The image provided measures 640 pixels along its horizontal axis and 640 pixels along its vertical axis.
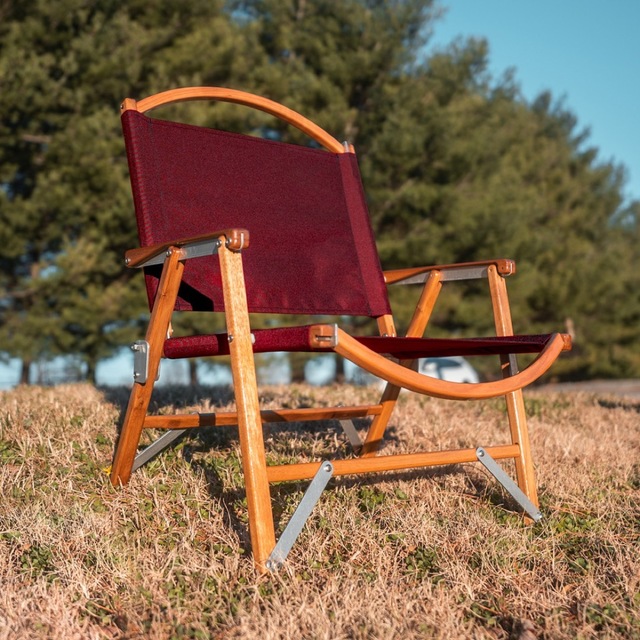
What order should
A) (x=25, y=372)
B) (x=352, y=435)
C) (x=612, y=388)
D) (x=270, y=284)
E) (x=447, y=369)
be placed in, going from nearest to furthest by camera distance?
(x=270, y=284)
(x=352, y=435)
(x=447, y=369)
(x=25, y=372)
(x=612, y=388)

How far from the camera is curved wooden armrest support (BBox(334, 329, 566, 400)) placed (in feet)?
5.89

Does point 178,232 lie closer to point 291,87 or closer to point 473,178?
point 291,87

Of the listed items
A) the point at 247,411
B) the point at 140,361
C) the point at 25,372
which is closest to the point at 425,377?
the point at 247,411

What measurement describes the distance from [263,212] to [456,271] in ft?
2.05

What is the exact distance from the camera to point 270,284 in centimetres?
256

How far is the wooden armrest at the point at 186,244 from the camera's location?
1.80 m

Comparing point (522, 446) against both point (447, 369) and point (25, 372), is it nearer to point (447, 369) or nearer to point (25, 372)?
point (447, 369)

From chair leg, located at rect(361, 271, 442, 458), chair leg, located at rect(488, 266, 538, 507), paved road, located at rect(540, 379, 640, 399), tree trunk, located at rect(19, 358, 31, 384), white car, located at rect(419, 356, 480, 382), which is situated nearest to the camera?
chair leg, located at rect(488, 266, 538, 507)

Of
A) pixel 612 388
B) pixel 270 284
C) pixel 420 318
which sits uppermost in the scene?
pixel 270 284

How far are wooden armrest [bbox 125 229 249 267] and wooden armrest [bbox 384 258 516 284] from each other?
0.82 metres

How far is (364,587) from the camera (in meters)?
1.85

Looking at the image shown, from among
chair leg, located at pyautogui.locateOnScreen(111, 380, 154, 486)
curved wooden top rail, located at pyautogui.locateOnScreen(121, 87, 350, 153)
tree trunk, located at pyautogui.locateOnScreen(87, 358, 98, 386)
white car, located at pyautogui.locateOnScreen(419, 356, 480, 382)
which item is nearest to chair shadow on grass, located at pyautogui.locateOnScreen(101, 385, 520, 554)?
chair leg, located at pyautogui.locateOnScreen(111, 380, 154, 486)

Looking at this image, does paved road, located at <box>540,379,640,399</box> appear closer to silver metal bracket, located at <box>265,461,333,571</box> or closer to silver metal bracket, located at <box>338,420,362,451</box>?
silver metal bracket, located at <box>338,420,362,451</box>

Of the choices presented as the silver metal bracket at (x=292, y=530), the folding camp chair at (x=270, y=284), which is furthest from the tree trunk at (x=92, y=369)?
the silver metal bracket at (x=292, y=530)
